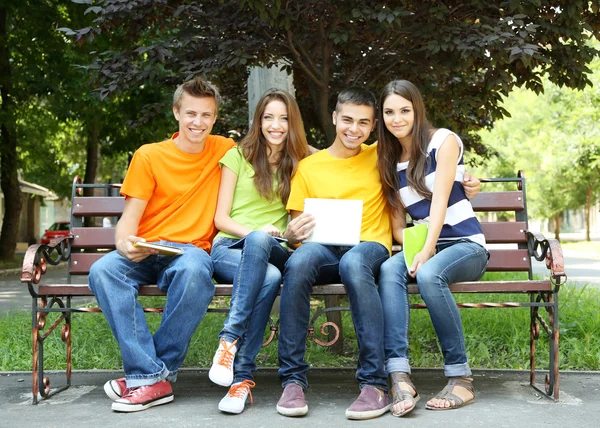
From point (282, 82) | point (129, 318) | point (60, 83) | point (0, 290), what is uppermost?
point (60, 83)

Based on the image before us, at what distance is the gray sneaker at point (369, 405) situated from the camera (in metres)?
3.57

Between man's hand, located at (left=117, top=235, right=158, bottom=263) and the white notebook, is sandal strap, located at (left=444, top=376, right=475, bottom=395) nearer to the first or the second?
the white notebook

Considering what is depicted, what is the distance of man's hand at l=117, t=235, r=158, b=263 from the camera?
13.3 ft

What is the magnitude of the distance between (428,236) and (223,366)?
4.28ft

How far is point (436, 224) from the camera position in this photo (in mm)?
4027

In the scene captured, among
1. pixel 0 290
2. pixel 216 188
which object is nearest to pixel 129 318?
pixel 216 188

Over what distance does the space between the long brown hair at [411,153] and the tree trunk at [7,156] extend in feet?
52.5

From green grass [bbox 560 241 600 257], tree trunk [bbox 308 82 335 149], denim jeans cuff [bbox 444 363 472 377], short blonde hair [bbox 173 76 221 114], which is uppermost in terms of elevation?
tree trunk [bbox 308 82 335 149]

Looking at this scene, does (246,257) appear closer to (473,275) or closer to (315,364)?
(473,275)

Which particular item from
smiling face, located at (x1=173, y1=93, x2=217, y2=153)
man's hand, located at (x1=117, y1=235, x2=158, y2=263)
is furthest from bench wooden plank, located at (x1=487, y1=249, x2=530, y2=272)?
man's hand, located at (x1=117, y1=235, x2=158, y2=263)

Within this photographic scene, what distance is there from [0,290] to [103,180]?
21.0 meters

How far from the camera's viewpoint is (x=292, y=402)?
3.69 m

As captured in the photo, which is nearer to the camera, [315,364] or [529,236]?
[529,236]

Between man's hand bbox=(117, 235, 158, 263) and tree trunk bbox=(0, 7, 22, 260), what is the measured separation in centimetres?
1566
